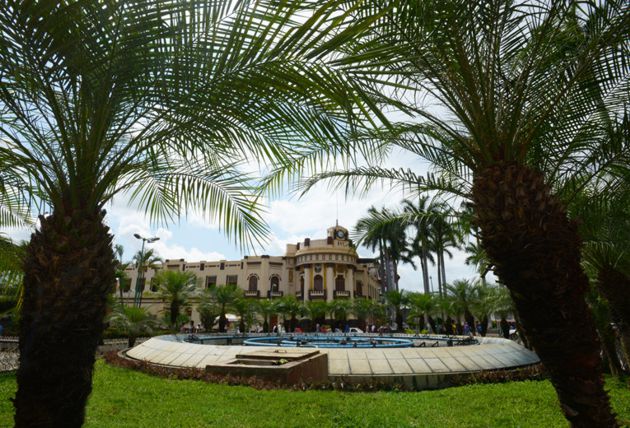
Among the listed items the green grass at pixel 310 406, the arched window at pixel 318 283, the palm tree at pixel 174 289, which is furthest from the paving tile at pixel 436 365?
the arched window at pixel 318 283

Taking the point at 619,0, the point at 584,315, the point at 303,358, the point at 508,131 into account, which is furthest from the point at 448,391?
the point at 619,0

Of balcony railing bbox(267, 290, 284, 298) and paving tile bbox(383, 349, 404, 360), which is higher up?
balcony railing bbox(267, 290, 284, 298)

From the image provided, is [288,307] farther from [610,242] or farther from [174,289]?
[610,242]

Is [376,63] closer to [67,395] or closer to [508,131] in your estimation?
[508,131]

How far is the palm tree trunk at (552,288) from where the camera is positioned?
3959mm

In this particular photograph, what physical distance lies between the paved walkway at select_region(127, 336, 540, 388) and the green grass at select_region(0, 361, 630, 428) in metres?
0.96

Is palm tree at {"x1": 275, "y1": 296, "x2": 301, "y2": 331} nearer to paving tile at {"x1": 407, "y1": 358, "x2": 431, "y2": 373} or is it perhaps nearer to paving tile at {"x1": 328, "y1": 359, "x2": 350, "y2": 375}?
paving tile at {"x1": 328, "y1": 359, "x2": 350, "y2": 375}

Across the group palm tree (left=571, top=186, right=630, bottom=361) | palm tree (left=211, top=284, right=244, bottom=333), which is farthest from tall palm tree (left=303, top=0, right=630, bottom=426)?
palm tree (left=211, top=284, right=244, bottom=333)

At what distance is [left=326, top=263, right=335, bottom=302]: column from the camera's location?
50.2 m

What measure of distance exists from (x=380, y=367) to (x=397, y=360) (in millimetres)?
564

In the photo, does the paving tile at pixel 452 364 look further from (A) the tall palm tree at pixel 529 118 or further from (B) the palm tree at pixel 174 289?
(B) the palm tree at pixel 174 289

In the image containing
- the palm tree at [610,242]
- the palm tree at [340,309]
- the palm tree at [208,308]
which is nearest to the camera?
the palm tree at [610,242]

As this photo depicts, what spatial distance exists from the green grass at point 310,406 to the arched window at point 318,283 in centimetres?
4165

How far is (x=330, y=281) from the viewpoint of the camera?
5084cm
